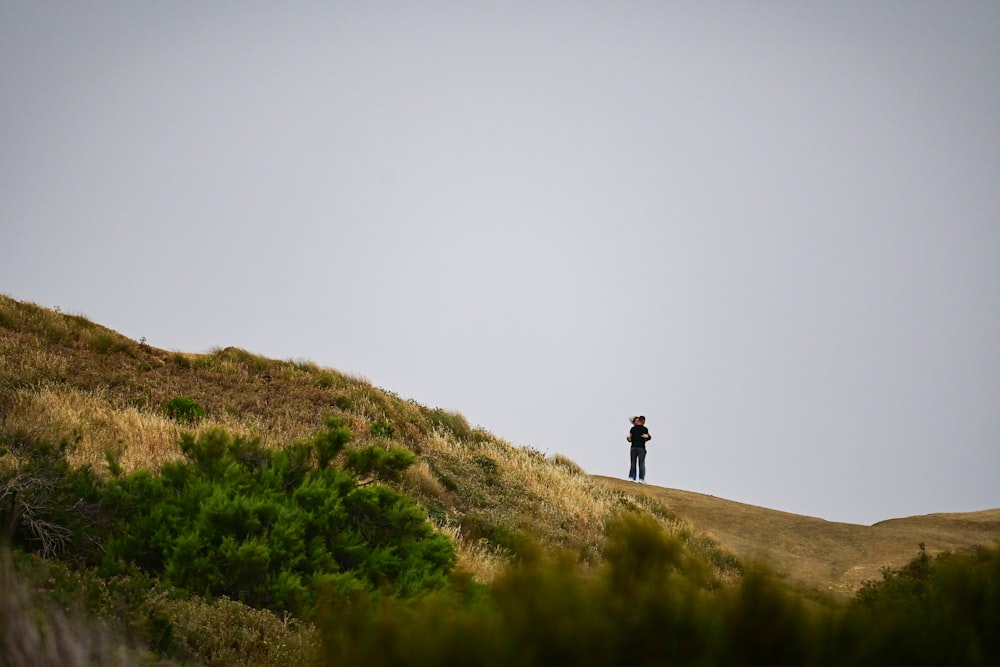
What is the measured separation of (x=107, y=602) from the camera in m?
4.67

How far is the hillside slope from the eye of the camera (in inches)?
682

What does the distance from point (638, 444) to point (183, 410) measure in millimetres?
14974

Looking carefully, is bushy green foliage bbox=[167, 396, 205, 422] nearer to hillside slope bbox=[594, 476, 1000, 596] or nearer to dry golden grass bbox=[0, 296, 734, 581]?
dry golden grass bbox=[0, 296, 734, 581]

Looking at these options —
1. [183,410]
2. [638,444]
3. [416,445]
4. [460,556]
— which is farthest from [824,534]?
[183,410]

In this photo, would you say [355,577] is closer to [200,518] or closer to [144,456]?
[200,518]

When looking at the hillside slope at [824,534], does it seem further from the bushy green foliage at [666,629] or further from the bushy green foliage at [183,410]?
the bushy green foliage at [666,629]

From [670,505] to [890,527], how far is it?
6.19 metres

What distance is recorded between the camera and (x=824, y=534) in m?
20.7

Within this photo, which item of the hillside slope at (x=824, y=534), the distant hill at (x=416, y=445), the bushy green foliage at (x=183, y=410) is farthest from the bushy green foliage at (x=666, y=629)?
the hillside slope at (x=824, y=534)

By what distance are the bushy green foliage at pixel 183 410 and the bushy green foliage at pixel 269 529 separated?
516 centimetres

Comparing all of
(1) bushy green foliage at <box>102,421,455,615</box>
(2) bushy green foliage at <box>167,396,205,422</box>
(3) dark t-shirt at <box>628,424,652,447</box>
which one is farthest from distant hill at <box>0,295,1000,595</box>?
(3) dark t-shirt at <box>628,424,652,447</box>

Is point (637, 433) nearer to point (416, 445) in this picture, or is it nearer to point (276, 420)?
point (416, 445)

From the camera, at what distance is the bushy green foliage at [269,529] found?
628 centimetres

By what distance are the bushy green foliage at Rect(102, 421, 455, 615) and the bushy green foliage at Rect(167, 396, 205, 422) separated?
516 cm
